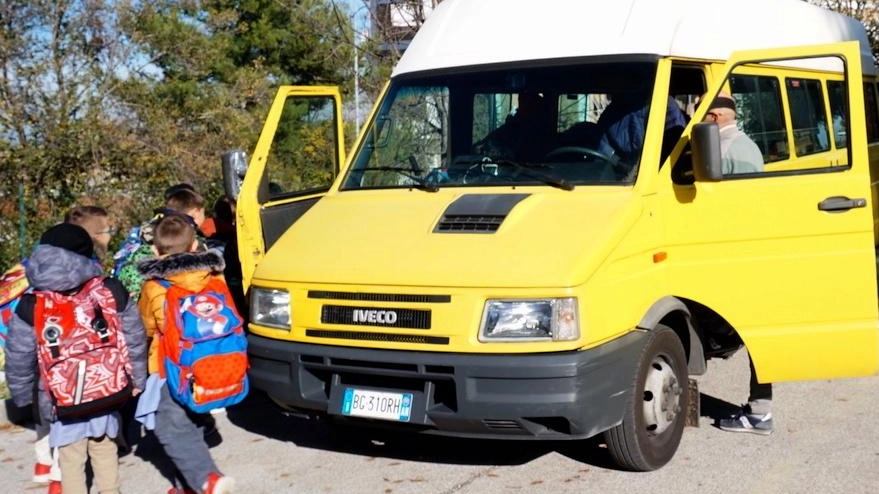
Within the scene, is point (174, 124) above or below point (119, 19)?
below

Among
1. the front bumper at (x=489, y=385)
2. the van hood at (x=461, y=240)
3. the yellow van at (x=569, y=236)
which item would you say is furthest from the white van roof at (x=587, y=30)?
the front bumper at (x=489, y=385)

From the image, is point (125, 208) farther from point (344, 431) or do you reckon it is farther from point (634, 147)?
point (634, 147)

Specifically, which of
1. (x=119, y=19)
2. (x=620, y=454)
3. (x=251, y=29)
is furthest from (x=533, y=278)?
(x=251, y=29)

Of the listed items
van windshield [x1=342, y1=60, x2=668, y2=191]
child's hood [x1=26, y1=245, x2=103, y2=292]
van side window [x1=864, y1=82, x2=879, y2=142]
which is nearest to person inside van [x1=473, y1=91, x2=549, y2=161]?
van windshield [x1=342, y1=60, x2=668, y2=191]

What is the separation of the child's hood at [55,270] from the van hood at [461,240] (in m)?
1.12

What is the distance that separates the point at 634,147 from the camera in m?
6.00

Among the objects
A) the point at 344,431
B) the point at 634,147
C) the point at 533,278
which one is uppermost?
the point at 634,147

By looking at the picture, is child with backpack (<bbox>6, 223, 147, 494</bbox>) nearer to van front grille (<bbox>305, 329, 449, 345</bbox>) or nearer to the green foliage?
van front grille (<bbox>305, 329, 449, 345</bbox>)

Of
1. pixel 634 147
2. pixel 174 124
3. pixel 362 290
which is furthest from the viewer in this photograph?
pixel 174 124

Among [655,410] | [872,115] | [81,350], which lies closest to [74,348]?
[81,350]

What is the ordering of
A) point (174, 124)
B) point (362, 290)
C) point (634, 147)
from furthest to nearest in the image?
point (174, 124), point (634, 147), point (362, 290)

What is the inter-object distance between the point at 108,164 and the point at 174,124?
3795mm

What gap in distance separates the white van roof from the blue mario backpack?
2266mm

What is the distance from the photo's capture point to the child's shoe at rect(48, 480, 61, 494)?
5.80 meters
